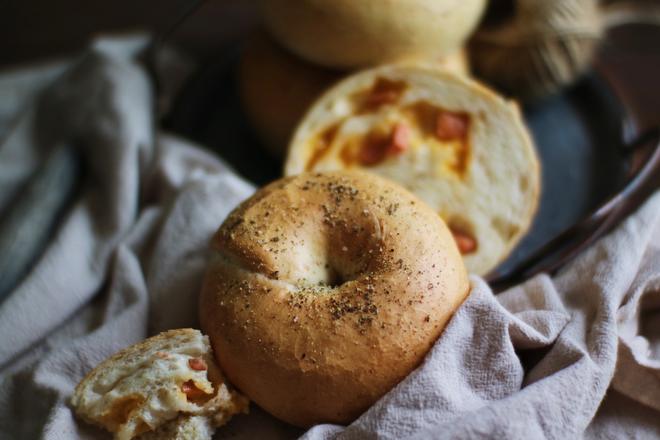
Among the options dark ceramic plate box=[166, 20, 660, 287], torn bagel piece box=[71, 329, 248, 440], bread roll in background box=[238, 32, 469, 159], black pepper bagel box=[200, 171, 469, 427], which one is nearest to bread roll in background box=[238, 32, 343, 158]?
bread roll in background box=[238, 32, 469, 159]

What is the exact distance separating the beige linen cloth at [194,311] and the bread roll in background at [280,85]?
0.17m

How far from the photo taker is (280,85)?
174 centimetres

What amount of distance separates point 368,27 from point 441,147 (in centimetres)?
32

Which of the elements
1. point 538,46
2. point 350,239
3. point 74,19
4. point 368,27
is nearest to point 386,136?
point 368,27

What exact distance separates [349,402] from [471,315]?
26 cm

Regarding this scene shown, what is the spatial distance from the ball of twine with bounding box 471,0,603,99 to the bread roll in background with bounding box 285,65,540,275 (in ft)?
1.16

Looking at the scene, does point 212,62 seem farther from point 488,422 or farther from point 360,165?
point 488,422

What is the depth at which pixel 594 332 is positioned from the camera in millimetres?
1231

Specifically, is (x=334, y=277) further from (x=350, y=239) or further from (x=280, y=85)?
(x=280, y=85)

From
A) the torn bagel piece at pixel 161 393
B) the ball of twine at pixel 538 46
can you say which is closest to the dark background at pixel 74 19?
the ball of twine at pixel 538 46

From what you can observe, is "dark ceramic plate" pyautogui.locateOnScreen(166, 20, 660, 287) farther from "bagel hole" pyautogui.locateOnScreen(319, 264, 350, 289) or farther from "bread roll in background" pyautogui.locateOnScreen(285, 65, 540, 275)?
"bagel hole" pyautogui.locateOnScreen(319, 264, 350, 289)

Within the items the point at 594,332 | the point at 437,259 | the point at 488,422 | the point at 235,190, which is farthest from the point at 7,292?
the point at 594,332

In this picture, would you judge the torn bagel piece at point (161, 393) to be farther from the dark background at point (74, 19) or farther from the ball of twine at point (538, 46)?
the dark background at point (74, 19)

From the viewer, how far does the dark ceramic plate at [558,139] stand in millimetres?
1718
